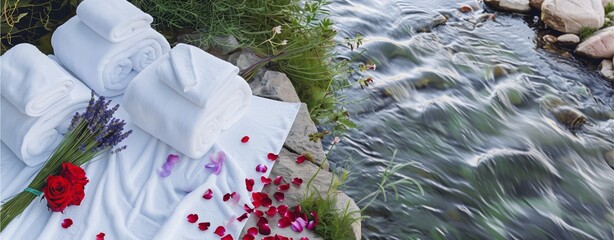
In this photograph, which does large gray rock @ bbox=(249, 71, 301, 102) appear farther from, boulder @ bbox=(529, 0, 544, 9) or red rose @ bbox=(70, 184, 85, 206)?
boulder @ bbox=(529, 0, 544, 9)

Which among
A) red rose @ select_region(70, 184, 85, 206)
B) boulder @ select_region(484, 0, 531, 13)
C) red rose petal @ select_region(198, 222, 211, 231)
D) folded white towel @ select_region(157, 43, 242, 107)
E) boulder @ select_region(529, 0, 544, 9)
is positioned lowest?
boulder @ select_region(484, 0, 531, 13)

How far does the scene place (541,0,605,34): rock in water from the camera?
13.8ft

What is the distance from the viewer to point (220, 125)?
7.64 ft

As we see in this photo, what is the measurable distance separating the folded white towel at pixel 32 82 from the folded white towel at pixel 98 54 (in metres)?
0.20

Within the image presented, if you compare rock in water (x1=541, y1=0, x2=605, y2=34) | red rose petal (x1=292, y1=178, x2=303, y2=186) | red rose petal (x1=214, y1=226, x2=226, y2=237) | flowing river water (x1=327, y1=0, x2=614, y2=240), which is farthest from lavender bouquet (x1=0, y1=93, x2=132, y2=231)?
rock in water (x1=541, y1=0, x2=605, y2=34)

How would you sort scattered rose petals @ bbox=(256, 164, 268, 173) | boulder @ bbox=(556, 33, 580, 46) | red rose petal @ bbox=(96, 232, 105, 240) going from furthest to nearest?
boulder @ bbox=(556, 33, 580, 46) < scattered rose petals @ bbox=(256, 164, 268, 173) < red rose petal @ bbox=(96, 232, 105, 240)

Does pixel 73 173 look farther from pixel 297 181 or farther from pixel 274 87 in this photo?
pixel 274 87

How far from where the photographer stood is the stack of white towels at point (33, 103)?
2088 millimetres

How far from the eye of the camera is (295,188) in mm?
2205

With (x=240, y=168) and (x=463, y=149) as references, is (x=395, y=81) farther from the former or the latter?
(x=240, y=168)

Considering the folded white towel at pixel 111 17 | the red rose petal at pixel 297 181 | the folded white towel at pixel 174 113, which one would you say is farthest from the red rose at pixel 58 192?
the red rose petal at pixel 297 181

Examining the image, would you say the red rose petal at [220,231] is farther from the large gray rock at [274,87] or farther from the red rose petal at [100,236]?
the large gray rock at [274,87]

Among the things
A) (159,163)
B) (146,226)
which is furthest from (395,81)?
(146,226)

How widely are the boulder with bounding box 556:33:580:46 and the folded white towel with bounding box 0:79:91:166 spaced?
3.22 metres
